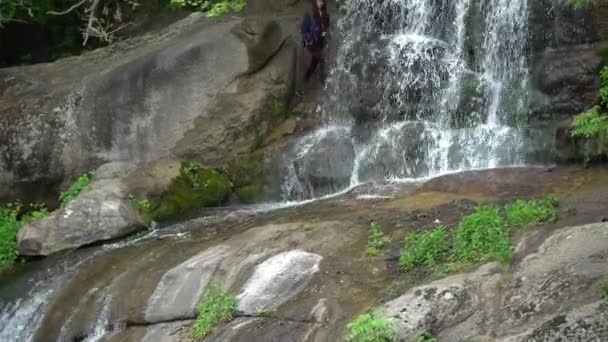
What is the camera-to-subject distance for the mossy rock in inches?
467

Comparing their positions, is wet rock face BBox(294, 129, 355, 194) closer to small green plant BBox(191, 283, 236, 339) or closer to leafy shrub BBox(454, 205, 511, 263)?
leafy shrub BBox(454, 205, 511, 263)

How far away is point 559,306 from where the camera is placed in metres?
5.66

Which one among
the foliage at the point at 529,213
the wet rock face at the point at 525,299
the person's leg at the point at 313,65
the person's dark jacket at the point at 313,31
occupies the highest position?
the person's dark jacket at the point at 313,31

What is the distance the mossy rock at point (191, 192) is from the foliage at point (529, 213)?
5.99 meters

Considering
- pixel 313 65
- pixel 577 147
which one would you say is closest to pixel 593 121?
pixel 577 147

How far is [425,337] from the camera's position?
5910mm

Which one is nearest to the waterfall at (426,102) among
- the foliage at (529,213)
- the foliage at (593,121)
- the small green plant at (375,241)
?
the foliage at (593,121)

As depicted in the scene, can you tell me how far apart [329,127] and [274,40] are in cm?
212

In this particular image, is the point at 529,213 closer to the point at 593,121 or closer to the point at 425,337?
the point at 593,121

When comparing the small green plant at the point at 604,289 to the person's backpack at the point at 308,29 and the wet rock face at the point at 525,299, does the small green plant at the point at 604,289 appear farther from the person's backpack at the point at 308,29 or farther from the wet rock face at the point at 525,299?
the person's backpack at the point at 308,29

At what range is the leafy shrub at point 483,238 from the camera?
694 centimetres

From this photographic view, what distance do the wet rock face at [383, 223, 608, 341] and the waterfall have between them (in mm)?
4846

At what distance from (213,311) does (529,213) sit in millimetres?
3496

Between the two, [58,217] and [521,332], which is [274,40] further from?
[521,332]
